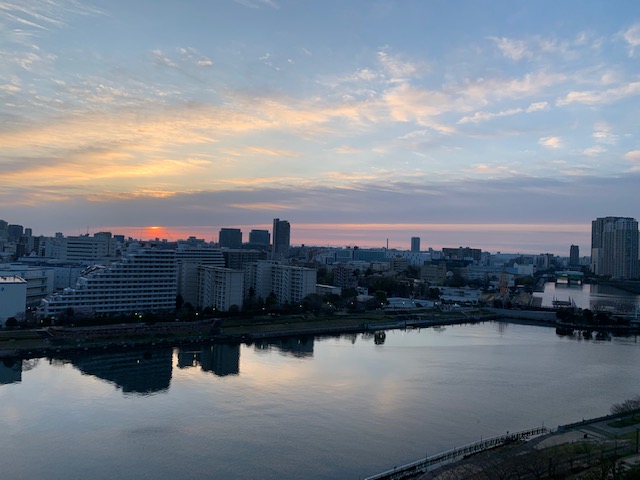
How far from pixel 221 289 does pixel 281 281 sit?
262 cm

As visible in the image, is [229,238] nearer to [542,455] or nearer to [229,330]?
[229,330]

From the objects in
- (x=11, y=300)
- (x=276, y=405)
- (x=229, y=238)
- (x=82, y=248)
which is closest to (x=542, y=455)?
(x=276, y=405)

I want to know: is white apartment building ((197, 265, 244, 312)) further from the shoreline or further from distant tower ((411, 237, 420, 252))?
distant tower ((411, 237, 420, 252))

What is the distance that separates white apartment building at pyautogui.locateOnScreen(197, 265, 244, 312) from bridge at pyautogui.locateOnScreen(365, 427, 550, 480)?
289 inches

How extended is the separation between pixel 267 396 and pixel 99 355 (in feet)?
10.5

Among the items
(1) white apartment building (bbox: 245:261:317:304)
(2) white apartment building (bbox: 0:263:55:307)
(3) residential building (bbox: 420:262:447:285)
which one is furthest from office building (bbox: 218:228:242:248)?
(2) white apartment building (bbox: 0:263:55:307)

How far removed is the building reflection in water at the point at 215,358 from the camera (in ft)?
24.0

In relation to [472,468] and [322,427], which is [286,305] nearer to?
[322,427]

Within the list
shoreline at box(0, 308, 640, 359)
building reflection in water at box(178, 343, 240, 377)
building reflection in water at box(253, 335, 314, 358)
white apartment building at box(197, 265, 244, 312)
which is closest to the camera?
building reflection in water at box(178, 343, 240, 377)

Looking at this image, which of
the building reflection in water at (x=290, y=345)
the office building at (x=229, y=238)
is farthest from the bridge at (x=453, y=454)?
the office building at (x=229, y=238)

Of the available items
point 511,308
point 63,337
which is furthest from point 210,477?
point 511,308

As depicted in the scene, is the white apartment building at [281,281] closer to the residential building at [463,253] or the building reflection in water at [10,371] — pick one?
the building reflection in water at [10,371]

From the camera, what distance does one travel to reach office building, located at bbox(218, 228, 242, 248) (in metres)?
31.7

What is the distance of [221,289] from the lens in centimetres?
1122
